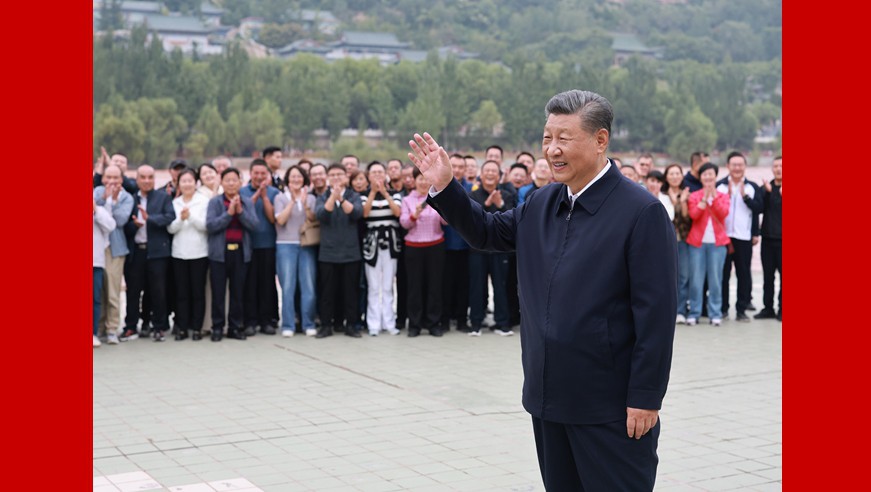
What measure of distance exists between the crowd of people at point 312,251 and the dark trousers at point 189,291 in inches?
0.4

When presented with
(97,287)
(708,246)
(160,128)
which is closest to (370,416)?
(97,287)

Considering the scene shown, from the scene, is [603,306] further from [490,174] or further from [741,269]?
[741,269]

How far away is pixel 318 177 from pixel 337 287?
1.13 m

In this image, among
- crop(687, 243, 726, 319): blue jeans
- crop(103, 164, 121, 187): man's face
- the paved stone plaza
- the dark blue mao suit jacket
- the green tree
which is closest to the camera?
the dark blue mao suit jacket

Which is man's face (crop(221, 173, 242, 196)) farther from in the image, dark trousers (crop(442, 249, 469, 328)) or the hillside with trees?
the hillside with trees

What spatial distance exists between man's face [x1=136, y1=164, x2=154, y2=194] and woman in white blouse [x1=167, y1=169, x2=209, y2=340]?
27 centimetres

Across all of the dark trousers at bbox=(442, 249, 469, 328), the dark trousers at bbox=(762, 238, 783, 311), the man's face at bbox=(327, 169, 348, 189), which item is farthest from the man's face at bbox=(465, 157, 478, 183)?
the dark trousers at bbox=(762, 238, 783, 311)

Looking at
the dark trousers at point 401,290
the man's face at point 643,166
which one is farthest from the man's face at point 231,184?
the man's face at point 643,166

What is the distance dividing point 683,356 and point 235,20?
8199 centimetres

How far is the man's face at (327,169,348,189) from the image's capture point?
10180mm

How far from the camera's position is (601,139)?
343 centimetres

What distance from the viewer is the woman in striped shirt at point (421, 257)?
10438mm

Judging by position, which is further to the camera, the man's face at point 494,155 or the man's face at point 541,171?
the man's face at point 494,155

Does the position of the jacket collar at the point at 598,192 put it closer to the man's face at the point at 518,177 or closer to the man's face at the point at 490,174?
the man's face at the point at 490,174
